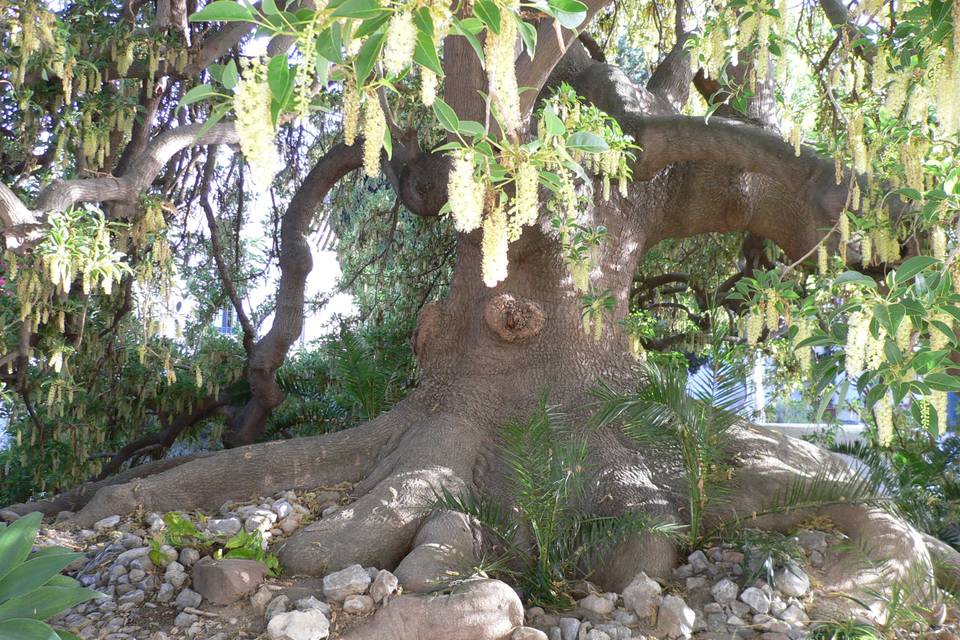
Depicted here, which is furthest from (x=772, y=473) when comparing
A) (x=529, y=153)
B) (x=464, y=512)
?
(x=529, y=153)

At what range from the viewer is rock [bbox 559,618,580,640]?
3443mm

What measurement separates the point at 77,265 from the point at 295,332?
2.59m

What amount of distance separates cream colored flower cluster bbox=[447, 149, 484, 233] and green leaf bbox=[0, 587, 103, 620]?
6.11 ft

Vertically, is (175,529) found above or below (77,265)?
below

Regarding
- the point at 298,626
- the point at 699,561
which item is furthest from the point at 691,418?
the point at 298,626

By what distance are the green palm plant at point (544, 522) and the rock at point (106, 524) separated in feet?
5.84

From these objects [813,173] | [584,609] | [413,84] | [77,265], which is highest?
[413,84]

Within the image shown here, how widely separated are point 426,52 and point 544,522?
9.04ft

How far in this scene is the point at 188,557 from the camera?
12.4ft

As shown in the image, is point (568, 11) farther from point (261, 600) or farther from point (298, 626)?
point (261, 600)

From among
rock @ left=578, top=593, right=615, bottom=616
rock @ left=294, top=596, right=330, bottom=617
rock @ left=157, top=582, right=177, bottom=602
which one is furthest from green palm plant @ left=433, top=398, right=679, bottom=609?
rock @ left=157, top=582, right=177, bottom=602

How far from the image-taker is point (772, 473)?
448 cm

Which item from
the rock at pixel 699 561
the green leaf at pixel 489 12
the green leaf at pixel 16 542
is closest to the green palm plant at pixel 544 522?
the rock at pixel 699 561

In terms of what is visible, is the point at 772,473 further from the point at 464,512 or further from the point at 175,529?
the point at 175,529
